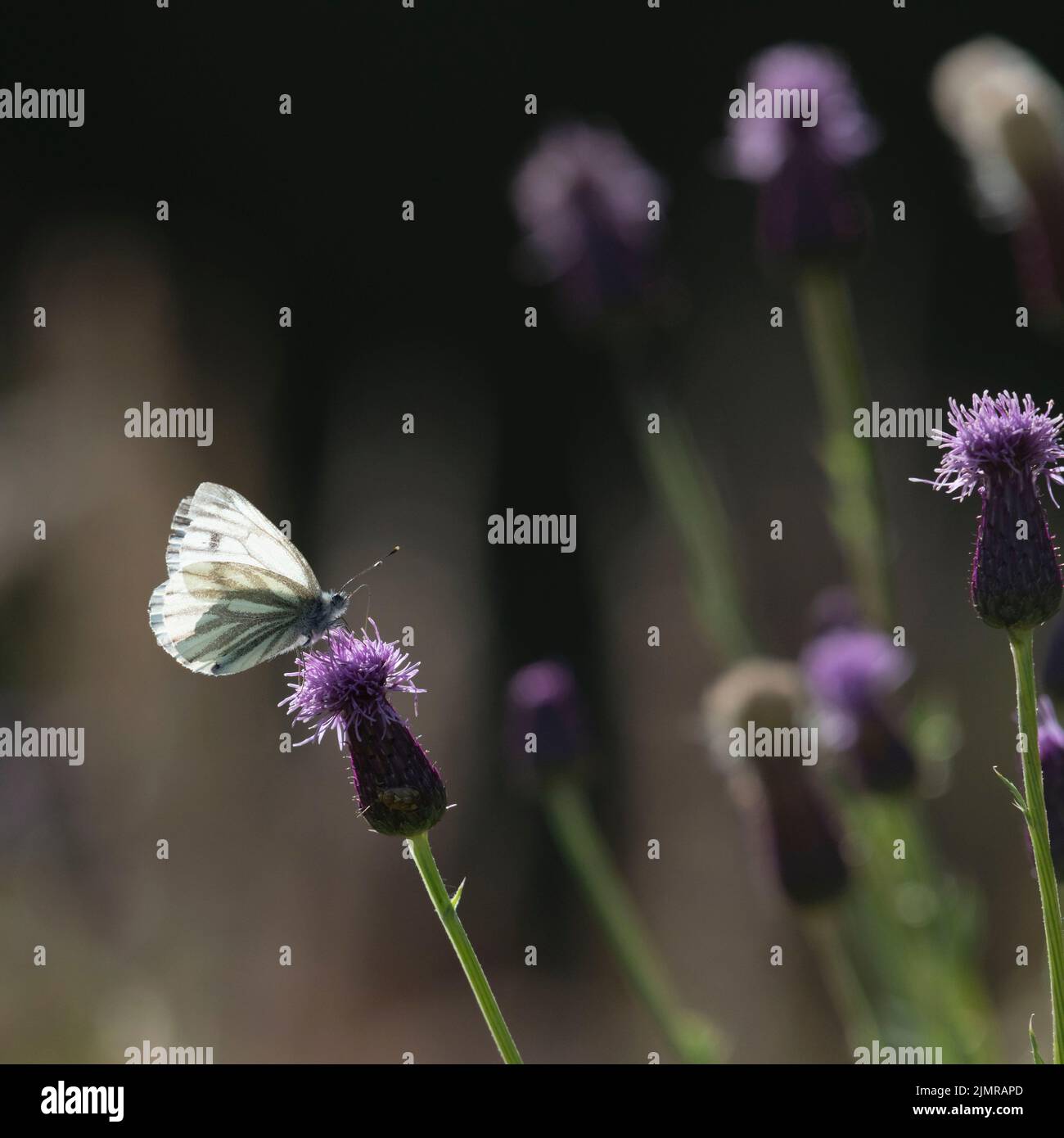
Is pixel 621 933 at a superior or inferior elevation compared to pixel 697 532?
inferior

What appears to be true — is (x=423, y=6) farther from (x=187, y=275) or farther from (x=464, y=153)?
(x=187, y=275)

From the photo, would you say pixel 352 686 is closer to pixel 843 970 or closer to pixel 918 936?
pixel 843 970

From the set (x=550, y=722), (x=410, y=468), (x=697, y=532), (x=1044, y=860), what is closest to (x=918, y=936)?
(x=550, y=722)

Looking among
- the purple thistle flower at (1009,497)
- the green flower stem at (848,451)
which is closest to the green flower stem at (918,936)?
the green flower stem at (848,451)

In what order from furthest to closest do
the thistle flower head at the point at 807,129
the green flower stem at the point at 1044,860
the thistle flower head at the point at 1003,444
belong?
the thistle flower head at the point at 807,129
the thistle flower head at the point at 1003,444
the green flower stem at the point at 1044,860

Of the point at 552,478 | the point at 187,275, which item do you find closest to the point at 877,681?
the point at 552,478

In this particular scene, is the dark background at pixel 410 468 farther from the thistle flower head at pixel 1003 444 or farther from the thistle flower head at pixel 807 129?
the thistle flower head at pixel 1003 444
